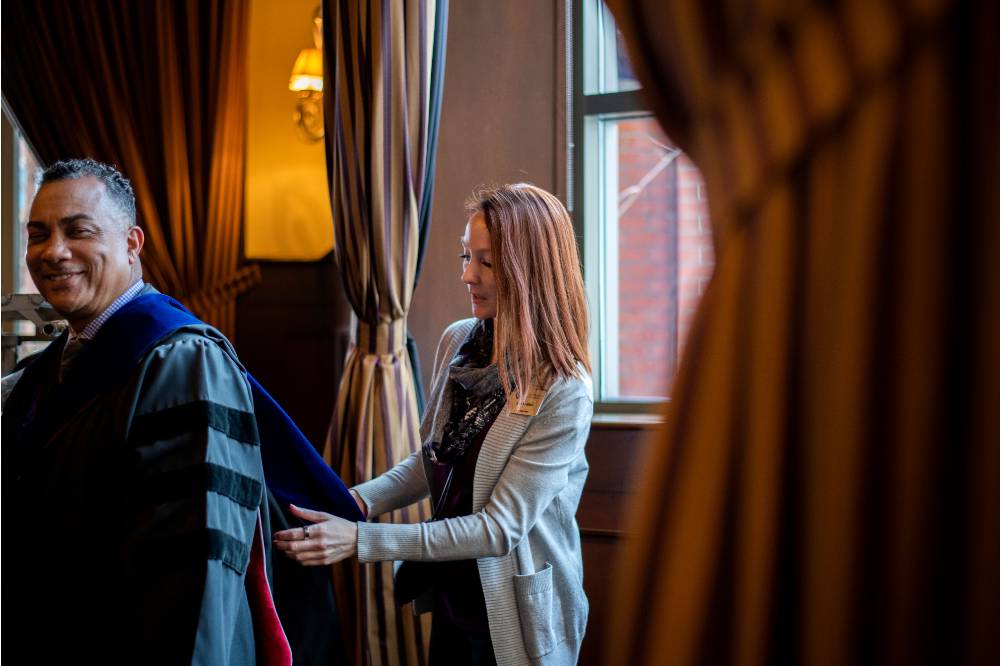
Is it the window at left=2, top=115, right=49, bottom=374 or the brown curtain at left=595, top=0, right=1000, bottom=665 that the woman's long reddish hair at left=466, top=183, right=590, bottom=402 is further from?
the window at left=2, top=115, right=49, bottom=374

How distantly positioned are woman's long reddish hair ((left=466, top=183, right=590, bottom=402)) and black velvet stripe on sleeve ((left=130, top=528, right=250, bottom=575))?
643 millimetres

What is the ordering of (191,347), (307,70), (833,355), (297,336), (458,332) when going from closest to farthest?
1. (833,355)
2. (191,347)
3. (458,332)
4. (307,70)
5. (297,336)

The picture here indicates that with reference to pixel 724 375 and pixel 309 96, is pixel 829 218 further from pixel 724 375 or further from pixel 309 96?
pixel 309 96

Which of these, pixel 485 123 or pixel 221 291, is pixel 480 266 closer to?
pixel 485 123

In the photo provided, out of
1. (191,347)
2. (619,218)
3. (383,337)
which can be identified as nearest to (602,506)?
(383,337)

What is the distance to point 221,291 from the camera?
4098 millimetres

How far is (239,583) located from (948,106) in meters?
1.33

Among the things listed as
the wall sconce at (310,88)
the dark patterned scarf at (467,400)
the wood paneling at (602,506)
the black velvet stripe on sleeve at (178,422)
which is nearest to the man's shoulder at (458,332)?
the dark patterned scarf at (467,400)

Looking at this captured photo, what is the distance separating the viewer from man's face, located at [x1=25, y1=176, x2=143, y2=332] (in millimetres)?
1691

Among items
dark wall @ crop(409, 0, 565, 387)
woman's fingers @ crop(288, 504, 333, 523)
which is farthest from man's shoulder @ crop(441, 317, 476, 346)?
dark wall @ crop(409, 0, 565, 387)

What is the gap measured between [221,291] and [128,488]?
2.69m

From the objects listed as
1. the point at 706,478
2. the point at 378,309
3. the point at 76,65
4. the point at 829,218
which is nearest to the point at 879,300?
the point at 829,218

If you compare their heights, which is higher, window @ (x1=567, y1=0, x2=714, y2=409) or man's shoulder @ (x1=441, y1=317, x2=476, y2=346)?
window @ (x1=567, y1=0, x2=714, y2=409)

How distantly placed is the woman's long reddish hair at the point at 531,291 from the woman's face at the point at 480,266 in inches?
1.1
